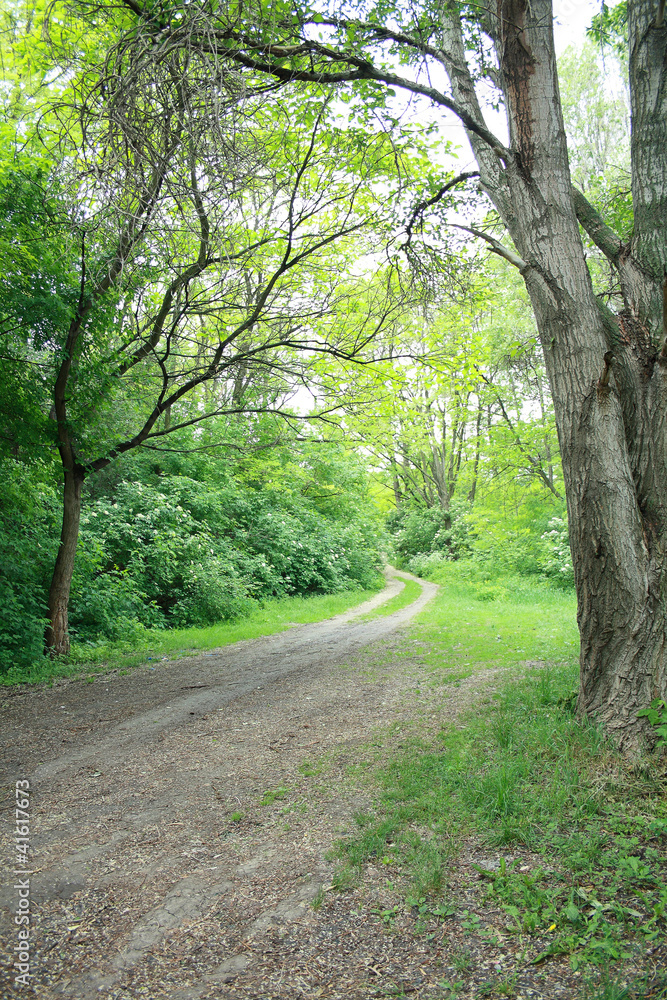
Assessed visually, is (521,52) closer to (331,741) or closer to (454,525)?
(331,741)

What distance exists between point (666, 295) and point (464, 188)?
3137 millimetres

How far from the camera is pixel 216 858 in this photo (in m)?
3.20

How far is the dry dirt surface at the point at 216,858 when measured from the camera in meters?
2.39

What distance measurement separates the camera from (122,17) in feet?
16.2

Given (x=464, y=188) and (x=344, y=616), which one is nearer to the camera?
(x=464, y=188)

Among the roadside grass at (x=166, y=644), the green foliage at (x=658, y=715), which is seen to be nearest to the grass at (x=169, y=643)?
the roadside grass at (x=166, y=644)

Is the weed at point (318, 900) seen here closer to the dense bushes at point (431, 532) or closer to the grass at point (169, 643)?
the grass at point (169, 643)

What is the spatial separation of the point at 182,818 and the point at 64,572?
18.4 ft

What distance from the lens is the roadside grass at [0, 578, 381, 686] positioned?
7535 millimetres

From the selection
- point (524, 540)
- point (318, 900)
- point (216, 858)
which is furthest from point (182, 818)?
point (524, 540)

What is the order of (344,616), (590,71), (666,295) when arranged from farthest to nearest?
(590,71) → (344,616) → (666,295)

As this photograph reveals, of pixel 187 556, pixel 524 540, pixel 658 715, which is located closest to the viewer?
pixel 658 715

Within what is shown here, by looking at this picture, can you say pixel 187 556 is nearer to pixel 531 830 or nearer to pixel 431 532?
pixel 531 830

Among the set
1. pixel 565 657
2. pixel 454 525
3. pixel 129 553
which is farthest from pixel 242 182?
pixel 454 525
